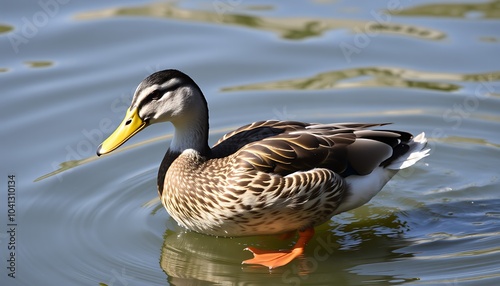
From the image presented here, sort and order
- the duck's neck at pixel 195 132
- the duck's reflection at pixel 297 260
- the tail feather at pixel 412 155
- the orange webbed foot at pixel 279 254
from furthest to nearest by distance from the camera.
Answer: the tail feather at pixel 412 155 < the duck's neck at pixel 195 132 < the orange webbed foot at pixel 279 254 < the duck's reflection at pixel 297 260

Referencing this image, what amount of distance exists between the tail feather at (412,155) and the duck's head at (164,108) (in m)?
1.71

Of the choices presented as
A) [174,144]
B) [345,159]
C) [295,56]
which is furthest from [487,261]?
[295,56]

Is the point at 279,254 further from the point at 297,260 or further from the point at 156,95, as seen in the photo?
the point at 156,95

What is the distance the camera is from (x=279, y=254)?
26.9ft

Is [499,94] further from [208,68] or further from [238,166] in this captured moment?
[238,166]

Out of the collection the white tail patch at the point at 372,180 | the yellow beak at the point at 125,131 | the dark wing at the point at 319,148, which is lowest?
the white tail patch at the point at 372,180

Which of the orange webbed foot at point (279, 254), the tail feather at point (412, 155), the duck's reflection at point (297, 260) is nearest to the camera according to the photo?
the duck's reflection at point (297, 260)

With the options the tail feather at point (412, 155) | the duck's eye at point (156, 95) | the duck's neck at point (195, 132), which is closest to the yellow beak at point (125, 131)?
the duck's eye at point (156, 95)

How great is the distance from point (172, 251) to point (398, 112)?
11.0 ft

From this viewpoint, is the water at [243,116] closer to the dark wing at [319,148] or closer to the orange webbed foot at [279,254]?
the orange webbed foot at [279,254]

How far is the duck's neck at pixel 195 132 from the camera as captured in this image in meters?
8.29

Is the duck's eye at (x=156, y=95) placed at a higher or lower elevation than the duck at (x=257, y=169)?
higher

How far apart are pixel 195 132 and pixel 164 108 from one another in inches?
15.2

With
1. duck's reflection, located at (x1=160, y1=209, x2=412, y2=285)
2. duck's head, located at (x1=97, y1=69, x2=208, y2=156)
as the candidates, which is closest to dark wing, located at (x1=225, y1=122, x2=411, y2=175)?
duck's head, located at (x1=97, y1=69, x2=208, y2=156)
